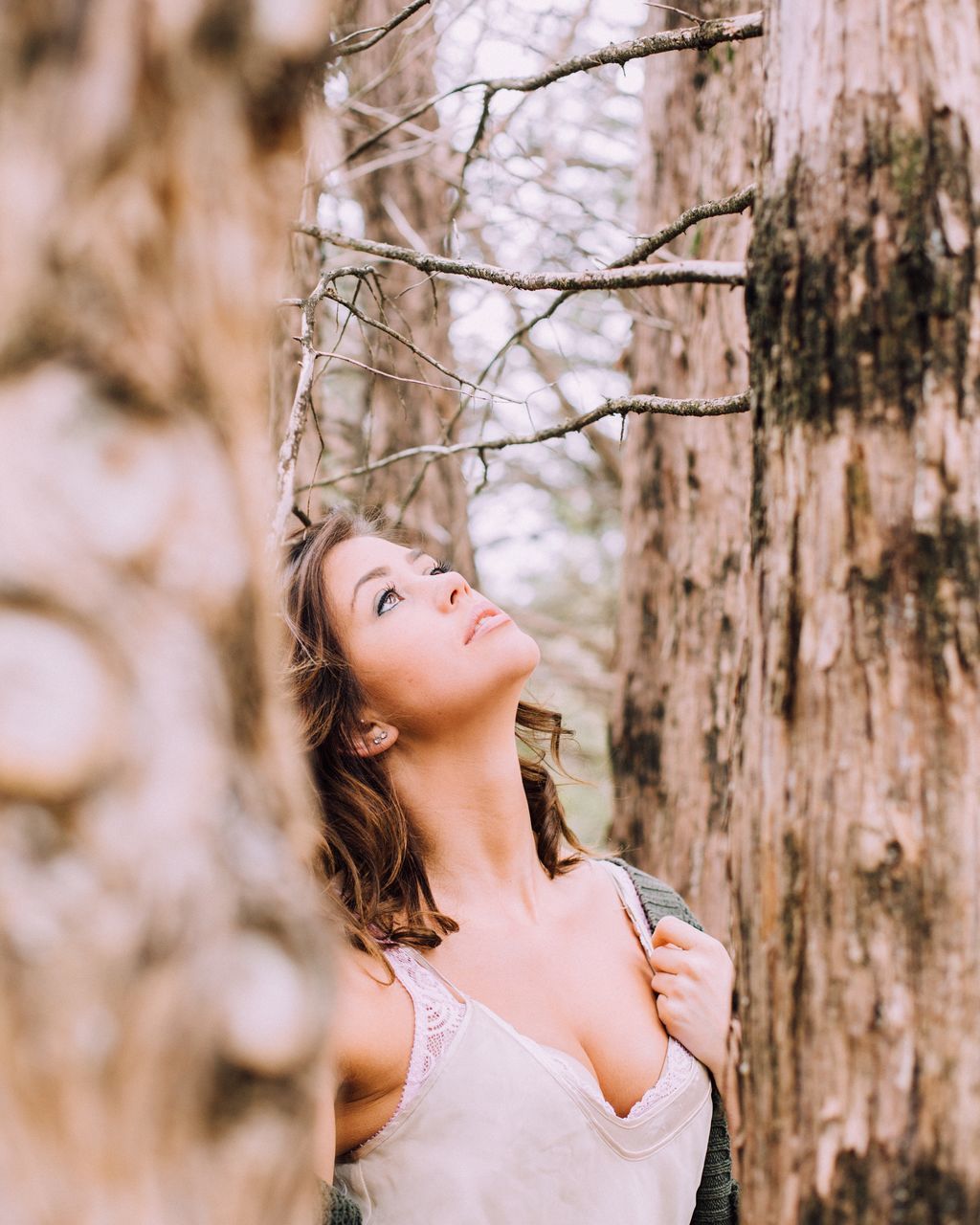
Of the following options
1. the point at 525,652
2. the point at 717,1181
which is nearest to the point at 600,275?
the point at 525,652

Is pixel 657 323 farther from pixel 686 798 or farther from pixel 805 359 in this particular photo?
pixel 805 359

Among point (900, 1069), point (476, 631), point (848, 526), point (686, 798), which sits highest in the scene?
point (848, 526)

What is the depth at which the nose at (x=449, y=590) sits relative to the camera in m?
2.12

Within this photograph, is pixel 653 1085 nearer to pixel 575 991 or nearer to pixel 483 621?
pixel 575 991

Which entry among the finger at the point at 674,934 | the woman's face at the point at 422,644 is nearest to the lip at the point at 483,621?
the woman's face at the point at 422,644

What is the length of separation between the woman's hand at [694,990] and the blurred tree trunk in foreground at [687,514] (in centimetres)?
89

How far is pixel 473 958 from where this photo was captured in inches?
79.4

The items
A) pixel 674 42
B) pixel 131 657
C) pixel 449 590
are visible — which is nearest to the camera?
pixel 131 657

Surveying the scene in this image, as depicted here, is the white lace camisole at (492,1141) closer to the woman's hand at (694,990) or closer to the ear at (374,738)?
the woman's hand at (694,990)

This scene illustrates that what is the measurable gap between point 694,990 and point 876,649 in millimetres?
1290

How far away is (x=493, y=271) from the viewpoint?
1.56 m

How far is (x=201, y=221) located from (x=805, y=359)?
573 mm

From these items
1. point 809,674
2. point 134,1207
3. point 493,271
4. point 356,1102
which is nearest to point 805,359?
point 809,674

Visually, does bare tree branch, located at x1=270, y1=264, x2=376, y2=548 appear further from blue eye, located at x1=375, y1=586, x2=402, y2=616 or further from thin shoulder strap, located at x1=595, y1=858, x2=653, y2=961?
thin shoulder strap, located at x1=595, y1=858, x2=653, y2=961
